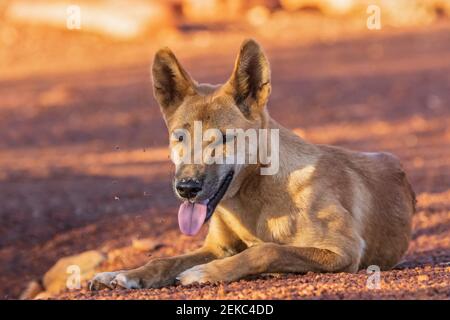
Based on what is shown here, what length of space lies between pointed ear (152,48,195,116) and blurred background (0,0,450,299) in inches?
54.0

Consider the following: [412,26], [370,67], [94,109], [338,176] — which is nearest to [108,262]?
[338,176]

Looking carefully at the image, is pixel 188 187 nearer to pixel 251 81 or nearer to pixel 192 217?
pixel 192 217

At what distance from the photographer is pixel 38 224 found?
9609mm

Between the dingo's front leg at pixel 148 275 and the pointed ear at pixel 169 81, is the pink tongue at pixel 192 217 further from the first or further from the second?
the pointed ear at pixel 169 81

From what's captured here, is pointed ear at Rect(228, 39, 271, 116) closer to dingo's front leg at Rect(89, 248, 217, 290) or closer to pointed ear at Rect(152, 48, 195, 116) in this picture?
pointed ear at Rect(152, 48, 195, 116)

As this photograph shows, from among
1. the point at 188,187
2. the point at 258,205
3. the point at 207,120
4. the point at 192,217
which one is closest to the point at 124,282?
the point at 192,217

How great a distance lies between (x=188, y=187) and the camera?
18.3 ft

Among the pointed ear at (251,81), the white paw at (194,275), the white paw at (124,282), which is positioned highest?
the pointed ear at (251,81)

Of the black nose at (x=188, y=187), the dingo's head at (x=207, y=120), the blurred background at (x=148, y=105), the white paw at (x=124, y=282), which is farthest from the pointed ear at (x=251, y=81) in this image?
the blurred background at (x=148, y=105)

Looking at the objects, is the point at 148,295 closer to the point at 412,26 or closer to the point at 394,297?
the point at 394,297

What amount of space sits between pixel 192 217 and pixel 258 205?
21.3 inches

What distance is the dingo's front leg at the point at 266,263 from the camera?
5.61 metres

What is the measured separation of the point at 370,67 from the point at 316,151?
1250 cm

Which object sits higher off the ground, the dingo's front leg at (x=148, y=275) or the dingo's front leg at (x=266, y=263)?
the dingo's front leg at (x=266, y=263)
